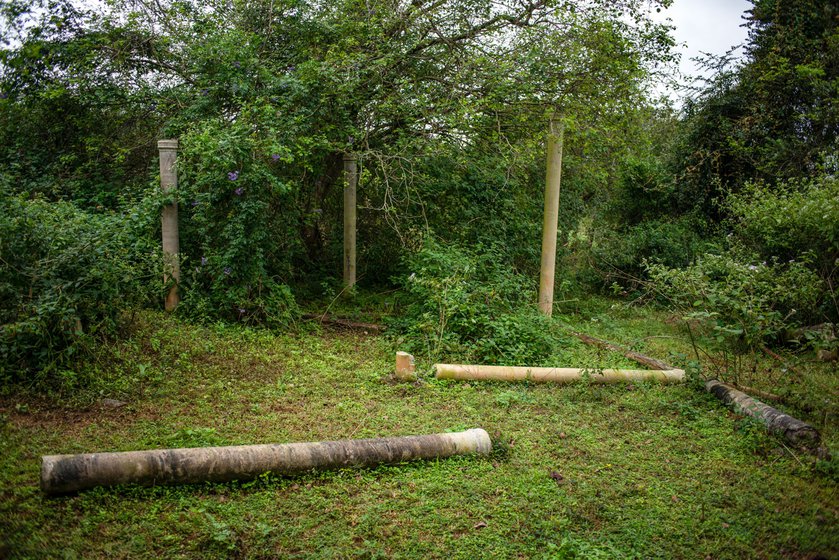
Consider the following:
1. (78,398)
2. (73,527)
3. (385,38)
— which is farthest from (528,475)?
(385,38)

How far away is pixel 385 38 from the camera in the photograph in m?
8.56

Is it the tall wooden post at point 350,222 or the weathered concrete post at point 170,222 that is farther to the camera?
the tall wooden post at point 350,222

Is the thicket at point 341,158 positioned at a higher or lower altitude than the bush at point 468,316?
higher

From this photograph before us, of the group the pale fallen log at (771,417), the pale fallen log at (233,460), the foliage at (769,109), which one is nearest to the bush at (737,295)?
the pale fallen log at (771,417)

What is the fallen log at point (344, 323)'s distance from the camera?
26.6 ft

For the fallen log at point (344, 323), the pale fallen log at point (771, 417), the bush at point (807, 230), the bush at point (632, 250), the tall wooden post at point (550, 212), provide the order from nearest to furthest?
the pale fallen log at point (771, 417) → the bush at point (807, 230) → the fallen log at point (344, 323) → the tall wooden post at point (550, 212) → the bush at point (632, 250)

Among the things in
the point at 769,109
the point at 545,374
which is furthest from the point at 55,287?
the point at 769,109

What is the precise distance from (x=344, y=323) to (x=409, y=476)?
4.32 m

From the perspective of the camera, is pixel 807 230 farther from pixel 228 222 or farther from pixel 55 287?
pixel 55 287

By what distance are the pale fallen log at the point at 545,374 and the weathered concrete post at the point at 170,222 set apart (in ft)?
11.7

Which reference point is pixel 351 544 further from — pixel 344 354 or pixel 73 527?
pixel 344 354

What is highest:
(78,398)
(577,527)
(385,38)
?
(385,38)

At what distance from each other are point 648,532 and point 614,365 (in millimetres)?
3495

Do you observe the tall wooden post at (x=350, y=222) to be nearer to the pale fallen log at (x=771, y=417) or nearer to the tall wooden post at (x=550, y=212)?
the tall wooden post at (x=550, y=212)
